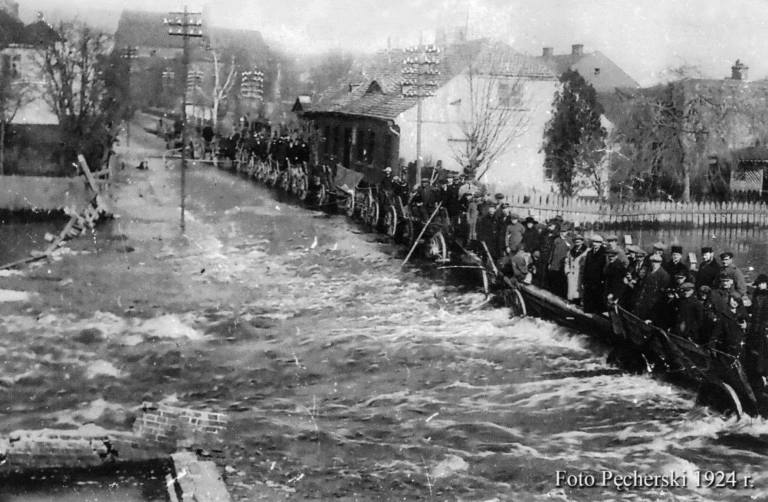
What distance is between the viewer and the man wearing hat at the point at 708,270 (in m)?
2.65

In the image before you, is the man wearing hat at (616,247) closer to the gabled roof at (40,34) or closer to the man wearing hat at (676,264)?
the man wearing hat at (676,264)

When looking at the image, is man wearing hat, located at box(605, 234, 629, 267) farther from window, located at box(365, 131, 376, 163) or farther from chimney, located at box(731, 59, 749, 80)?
window, located at box(365, 131, 376, 163)

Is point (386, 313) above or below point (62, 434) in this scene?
above

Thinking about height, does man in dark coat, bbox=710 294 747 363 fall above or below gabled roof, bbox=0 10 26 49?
below

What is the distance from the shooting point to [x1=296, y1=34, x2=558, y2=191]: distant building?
2.88m

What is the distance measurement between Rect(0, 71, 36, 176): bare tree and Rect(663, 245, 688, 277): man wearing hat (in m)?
2.65

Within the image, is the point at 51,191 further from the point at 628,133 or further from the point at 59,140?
the point at 628,133

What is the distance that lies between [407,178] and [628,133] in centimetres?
114

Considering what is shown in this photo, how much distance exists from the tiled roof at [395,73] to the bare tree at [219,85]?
415mm

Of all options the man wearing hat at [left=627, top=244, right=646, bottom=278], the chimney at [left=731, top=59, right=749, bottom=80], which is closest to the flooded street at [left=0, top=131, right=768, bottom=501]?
the man wearing hat at [left=627, top=244, right=646, bottom=278]

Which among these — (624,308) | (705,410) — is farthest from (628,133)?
(705,410)

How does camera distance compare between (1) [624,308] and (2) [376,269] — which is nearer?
(1) [624,308]

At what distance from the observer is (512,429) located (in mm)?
2436

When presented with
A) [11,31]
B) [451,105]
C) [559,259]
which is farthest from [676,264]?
[11,31]
